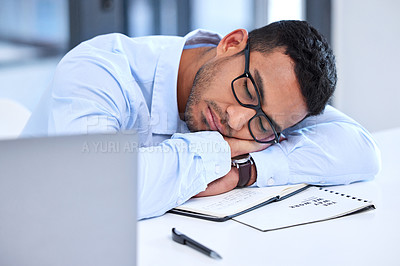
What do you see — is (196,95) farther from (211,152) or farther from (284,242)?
(284,242)

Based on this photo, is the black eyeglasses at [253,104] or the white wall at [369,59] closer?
the black eyeglasses at [253,104]

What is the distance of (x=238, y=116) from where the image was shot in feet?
3.59

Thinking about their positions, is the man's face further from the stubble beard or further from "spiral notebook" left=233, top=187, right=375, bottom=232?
"spiral notebook" left=233, top=187, right=375, bottom=232

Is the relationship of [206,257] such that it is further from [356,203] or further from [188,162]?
[356,203]

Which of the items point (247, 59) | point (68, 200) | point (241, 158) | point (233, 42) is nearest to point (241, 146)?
point (241, 158)

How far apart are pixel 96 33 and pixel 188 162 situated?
5.57 ft

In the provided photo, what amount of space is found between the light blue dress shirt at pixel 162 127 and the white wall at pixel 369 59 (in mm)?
1443

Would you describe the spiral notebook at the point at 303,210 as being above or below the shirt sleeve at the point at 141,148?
below

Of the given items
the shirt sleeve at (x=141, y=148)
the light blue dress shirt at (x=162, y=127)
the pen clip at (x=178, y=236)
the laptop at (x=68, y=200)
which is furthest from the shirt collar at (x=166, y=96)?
the laptop at (x=68, y=200)

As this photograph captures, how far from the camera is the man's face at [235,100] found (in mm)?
1109

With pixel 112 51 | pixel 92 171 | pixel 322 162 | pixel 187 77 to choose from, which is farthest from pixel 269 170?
pixel 92 171

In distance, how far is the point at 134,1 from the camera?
2639 mm

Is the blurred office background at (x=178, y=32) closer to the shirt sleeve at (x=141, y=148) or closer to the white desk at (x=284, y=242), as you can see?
the shirt sleeve at (x=141, y=148)

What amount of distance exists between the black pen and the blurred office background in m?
1.93
